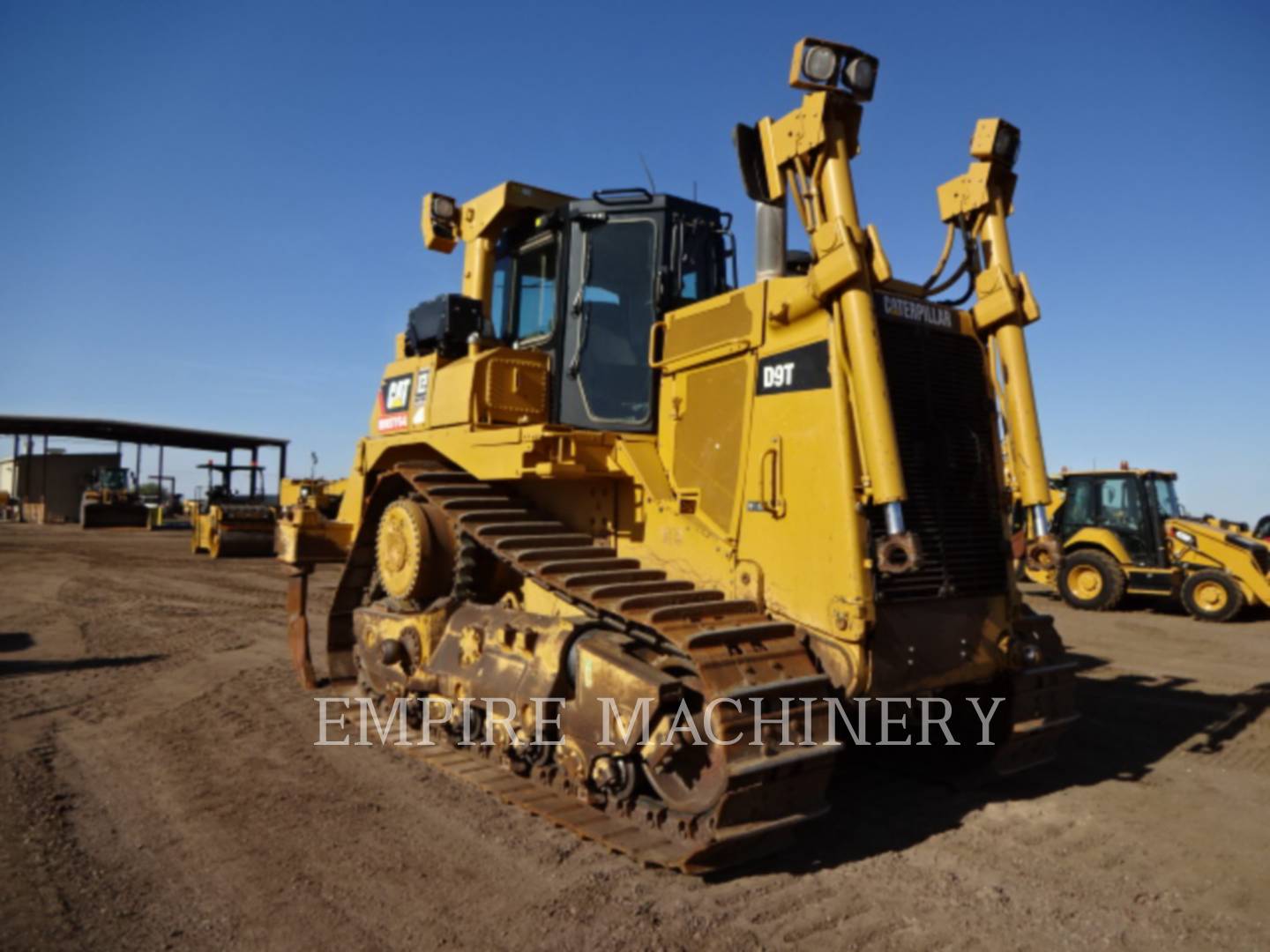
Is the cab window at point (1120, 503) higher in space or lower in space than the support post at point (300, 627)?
higher

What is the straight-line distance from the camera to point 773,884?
3980mm

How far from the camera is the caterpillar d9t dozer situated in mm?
4156

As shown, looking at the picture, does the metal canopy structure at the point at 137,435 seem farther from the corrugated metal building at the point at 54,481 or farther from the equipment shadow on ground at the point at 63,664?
the equipment shadow on ground at the point at 63,664

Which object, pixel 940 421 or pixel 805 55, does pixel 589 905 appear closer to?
pixel 940 421

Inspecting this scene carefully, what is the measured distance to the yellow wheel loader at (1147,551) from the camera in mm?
14453

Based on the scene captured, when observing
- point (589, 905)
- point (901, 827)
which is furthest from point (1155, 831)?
point (589, 905)

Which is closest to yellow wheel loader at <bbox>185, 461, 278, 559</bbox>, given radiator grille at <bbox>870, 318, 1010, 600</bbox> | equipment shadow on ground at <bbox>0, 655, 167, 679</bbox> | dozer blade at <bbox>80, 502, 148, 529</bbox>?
dozer blade at <bbox>80, 502, 148, 529</bbox>

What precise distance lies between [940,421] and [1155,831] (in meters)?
2.58

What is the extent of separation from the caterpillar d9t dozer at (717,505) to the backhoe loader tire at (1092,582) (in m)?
11.0

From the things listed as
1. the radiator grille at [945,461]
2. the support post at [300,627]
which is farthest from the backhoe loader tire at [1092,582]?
the support post at [300,627]

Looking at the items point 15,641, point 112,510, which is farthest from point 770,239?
point 112,510

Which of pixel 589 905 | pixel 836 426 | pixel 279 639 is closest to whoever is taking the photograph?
pixel 589 905

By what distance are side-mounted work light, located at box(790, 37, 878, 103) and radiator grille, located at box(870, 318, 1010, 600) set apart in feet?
4.07

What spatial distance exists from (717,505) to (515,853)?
2.13 m
